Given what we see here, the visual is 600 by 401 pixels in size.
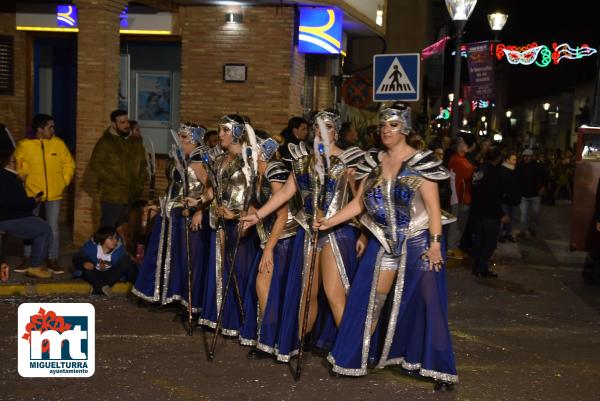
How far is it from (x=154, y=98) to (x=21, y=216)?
22.1 ft

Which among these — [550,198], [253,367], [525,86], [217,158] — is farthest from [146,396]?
[525,86]

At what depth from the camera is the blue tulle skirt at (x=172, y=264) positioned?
8.94 meters

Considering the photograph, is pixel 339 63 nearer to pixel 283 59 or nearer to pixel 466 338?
pixel 283 59

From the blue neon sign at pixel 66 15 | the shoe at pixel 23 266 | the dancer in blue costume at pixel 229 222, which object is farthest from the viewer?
the blue neon sign at pixel 66 15

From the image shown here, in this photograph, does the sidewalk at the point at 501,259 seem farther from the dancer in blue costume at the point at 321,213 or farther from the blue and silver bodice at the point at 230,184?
the dancer in blue costume at the point at 321,213

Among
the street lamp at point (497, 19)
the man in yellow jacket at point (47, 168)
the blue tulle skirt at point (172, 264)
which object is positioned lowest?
the blue tulle skirt at point (172, 264)

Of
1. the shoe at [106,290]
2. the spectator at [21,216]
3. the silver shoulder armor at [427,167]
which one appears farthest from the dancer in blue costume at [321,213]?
the spectator at [21,216]

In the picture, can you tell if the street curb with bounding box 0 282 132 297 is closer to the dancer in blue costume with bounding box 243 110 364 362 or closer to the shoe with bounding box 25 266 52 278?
the shoe with bounding box 25 266 52 278

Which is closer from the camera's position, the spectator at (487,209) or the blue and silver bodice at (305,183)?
the blue and silver bodice at (305,183)

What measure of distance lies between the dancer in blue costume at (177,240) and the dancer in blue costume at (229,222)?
0.51m

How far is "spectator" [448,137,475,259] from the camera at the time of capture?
541 inches

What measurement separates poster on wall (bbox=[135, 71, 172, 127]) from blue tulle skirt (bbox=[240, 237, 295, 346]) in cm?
972

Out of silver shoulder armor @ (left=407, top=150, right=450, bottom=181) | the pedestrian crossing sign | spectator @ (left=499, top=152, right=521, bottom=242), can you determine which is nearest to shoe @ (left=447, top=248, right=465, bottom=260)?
spectator @ (left=499, top=152, right=521, bottom=242)

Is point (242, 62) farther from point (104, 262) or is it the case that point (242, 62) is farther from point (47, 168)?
point (104, 262)
